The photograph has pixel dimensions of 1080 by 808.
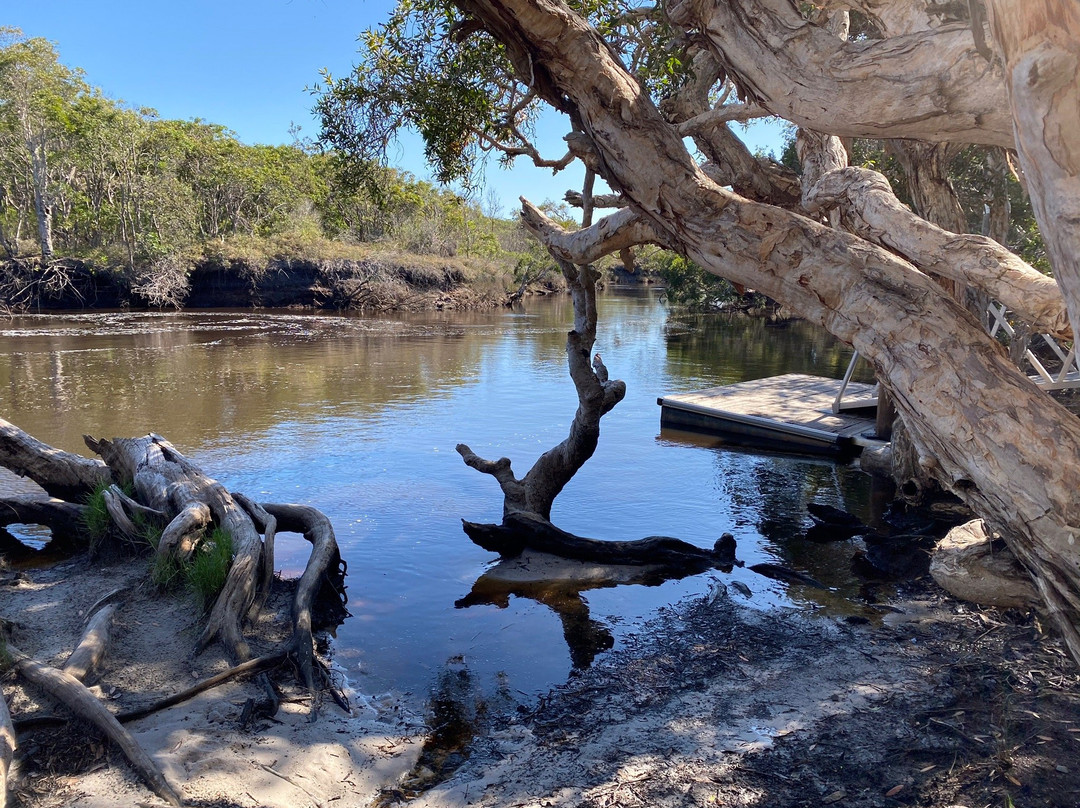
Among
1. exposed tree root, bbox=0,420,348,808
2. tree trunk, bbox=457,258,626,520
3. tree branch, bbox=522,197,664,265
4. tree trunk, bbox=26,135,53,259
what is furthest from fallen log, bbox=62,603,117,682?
tree trunk, bbox=26,135,53,259

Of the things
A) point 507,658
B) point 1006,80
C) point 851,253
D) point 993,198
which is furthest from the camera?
point 993,198

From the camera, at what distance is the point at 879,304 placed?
340 cm

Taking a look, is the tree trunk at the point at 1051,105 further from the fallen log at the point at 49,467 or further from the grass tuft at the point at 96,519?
the fallen log at the point at 49,467

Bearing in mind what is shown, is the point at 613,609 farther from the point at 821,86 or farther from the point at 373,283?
the point at 373,283

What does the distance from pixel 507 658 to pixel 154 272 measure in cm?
3728

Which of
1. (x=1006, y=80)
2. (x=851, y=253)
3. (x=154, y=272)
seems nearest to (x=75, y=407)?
(x=851, y=253)

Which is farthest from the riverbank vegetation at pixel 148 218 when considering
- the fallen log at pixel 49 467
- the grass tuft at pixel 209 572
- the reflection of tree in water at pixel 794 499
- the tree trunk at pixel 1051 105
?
the tree trunk at pixel 1051 105

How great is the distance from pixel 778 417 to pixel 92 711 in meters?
11.0

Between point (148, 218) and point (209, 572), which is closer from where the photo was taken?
point (209, 572)

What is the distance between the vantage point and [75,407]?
14.7 metres

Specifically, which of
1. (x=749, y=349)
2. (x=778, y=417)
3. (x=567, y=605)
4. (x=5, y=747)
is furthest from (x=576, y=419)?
(x=749, y=349)

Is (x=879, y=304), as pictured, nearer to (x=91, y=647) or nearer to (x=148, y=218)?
(x=91, y=647)

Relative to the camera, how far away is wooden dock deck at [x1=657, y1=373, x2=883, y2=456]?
12.1 m

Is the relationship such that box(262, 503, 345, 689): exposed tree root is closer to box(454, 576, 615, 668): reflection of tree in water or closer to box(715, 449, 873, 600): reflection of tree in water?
box(454, 576, 615, 668): reflection of tree in water
